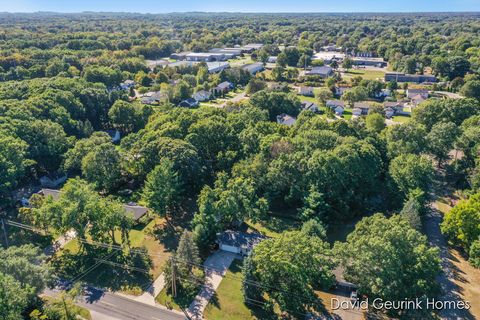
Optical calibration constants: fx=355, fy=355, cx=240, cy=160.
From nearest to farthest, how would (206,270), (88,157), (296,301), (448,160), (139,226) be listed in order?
1. (296,301)
2. (206,270)
3. (139,226)
4. (88,157)
5. (448,160)

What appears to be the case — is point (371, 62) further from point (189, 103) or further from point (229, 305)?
point (229, 305)

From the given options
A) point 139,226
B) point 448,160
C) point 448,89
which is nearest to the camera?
point 139,226

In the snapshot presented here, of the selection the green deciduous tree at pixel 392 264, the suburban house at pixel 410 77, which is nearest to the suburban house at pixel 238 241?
the green deciduous tree at pixel 392 264

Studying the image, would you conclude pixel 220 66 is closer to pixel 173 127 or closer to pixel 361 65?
pixel 361 65

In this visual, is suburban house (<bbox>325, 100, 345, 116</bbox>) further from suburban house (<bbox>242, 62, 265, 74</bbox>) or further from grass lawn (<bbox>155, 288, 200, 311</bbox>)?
grass lawn (<bbox>155, 288, 200, 311</bbox>)

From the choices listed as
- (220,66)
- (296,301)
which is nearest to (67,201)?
(296,301)

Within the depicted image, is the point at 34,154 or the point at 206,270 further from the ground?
the point at 34,154

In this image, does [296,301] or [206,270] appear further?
[206,270]

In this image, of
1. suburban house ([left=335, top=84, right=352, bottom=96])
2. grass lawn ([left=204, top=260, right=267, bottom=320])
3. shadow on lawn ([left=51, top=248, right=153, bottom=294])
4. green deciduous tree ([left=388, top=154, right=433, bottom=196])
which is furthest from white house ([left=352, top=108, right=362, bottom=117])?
shadow on lawn ([left=51, top=248, right=153, bottom=294])
